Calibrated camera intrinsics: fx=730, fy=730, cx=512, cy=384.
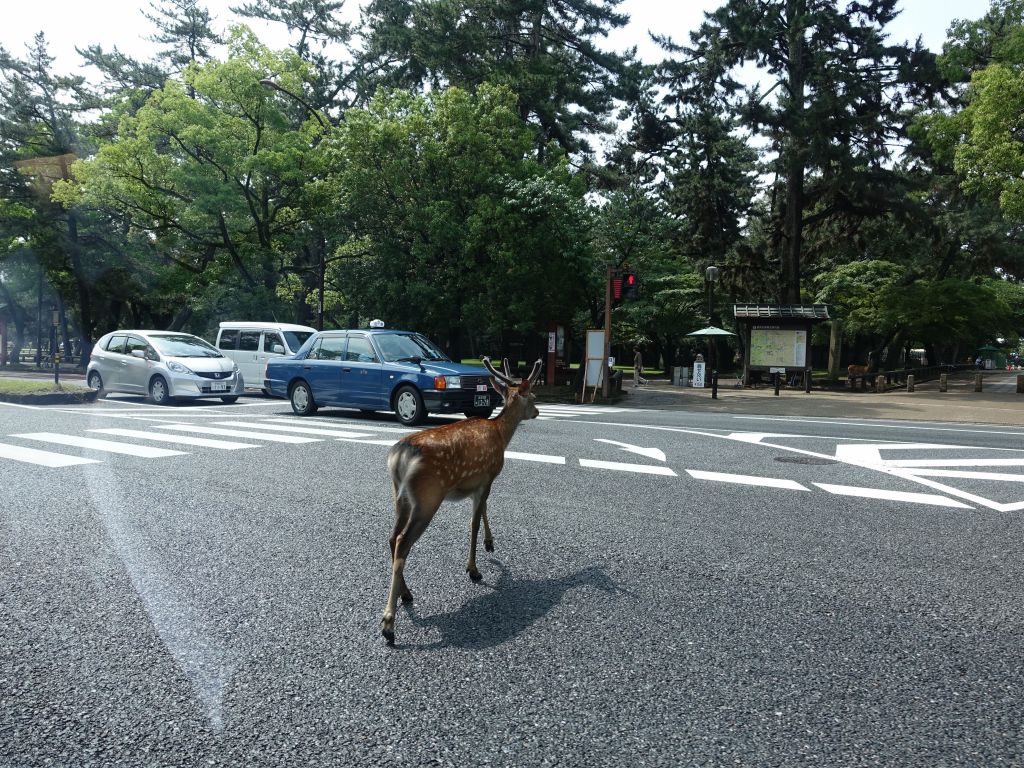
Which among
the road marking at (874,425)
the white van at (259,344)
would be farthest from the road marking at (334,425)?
the road marking at (874,425)

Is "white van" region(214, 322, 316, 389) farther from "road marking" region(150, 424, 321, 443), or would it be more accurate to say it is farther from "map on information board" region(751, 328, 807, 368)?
"map on information board" region(751, 328, 807, 368)

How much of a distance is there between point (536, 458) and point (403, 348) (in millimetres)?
5697

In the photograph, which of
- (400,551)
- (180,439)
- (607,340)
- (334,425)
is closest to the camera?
(400,551)

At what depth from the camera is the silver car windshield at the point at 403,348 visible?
46.1ft

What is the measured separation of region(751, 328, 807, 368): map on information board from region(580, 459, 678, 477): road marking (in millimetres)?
21234

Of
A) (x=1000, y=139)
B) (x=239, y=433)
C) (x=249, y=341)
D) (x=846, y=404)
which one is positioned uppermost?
(x=1000, y=139)

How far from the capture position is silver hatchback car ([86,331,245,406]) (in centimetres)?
1725

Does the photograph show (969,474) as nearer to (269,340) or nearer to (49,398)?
(269,340)

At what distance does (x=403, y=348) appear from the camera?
14.3 meters

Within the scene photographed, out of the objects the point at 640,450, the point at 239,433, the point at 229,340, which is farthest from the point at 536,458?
the point at 229,340

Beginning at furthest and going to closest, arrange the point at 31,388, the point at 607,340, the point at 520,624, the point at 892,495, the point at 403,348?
the point at 607,340, the point at 31,388, the point at 403,348, the point at 892,495, the point at 520,624

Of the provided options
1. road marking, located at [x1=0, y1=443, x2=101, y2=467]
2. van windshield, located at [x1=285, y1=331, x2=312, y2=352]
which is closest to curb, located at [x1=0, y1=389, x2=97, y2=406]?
van windshield, located at [x1=285, y1=331, x2=312, y2=352]

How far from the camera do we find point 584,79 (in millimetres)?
33906

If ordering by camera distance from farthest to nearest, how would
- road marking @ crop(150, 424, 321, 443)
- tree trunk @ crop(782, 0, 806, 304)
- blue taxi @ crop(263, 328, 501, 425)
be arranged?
tree trunk @ crop(782, 0, 806, 304)
blue taxi @ crop(263, 328, 501, 425)
road marking @ crop(150, 424, 321, 443)
